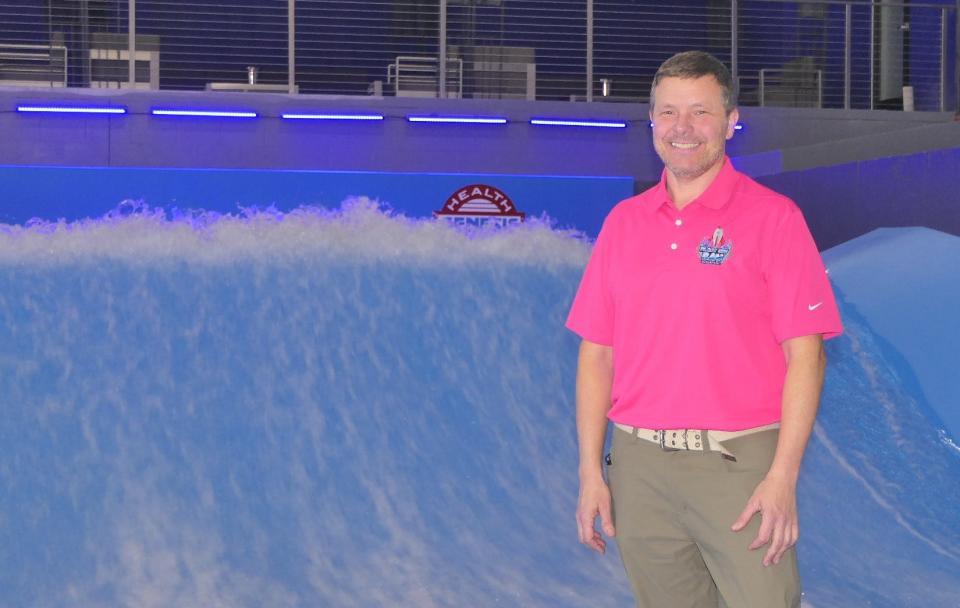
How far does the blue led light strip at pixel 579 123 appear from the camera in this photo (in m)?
8.31

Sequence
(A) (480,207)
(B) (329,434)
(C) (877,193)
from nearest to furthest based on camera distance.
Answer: (B) (329,434) < (C) (877,193) < (A) (480,207)

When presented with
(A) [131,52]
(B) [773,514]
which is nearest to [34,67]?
(A) [131,52]

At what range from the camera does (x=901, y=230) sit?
19.1ft

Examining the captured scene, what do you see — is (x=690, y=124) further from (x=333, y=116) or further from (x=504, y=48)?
(x=504, y=48)

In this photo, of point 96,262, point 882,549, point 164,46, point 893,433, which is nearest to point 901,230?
point 893,433

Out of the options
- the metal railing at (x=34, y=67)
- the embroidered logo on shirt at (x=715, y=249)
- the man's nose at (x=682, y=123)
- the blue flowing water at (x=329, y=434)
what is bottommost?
the blue flowing water at (x=329, y=434)

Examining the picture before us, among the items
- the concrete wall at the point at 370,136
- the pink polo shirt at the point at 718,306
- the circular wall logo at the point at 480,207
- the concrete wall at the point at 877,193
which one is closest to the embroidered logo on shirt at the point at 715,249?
the pink polo shirt at the point at 718,306

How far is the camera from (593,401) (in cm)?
168

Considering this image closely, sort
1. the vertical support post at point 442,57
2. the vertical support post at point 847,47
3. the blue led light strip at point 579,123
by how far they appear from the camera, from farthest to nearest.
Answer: the vertical support post at point 847,47 < the blue led light strip at point 579,123 < the vertical support post at point 442,57

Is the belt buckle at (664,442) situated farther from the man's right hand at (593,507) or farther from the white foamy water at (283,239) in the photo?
the white foamy water at (283,239)

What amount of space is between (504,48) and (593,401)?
688 centimetres

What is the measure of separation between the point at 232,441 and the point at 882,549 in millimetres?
2588

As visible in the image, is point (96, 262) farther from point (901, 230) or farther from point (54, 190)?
point (901, 230)

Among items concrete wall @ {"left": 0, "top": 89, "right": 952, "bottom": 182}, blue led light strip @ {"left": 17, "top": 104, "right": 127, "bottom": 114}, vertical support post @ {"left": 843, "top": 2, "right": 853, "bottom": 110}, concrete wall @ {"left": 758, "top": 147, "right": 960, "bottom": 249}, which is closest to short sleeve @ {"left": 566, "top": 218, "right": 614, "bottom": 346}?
concrete wall @ {"left": 758, "top": 147, "right": 960, "bottom": 249}
